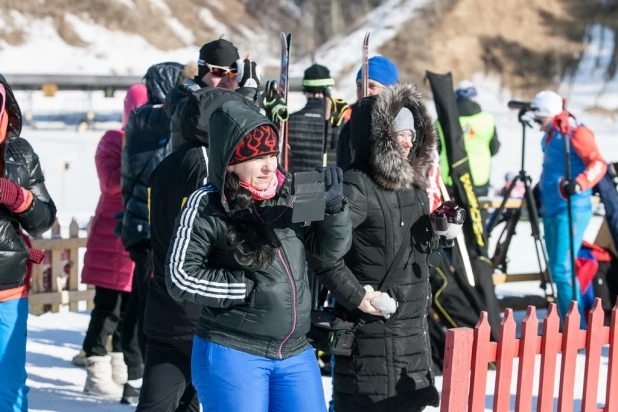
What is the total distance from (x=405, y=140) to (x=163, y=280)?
1.16 metres

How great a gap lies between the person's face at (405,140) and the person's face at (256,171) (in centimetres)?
87

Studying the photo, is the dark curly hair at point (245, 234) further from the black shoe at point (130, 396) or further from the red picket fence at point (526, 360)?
the black shoe at point (130, 396)

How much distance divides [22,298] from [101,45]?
45971mm

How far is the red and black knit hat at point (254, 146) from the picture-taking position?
308 cm

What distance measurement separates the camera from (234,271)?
3.09 meters

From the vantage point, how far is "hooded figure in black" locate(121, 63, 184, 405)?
4.92 meters

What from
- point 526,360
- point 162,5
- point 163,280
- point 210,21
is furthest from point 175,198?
point 210,21

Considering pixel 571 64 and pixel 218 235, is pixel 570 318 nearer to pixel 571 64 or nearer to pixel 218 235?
pixel 218 235

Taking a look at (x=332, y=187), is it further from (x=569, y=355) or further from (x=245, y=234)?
(x=569, y=355)

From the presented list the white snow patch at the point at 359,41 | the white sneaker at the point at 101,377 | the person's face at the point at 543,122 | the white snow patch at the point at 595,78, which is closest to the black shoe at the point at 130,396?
the white sneaker at the point at 101,377

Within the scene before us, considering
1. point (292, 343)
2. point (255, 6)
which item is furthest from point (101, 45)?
point (292, 343)

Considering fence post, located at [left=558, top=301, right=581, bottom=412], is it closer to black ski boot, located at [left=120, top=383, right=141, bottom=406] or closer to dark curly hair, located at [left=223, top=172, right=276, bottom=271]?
dark curly hair, located at [left=223, top=172, right=276, bottom=271]

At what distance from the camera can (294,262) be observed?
10.3ft

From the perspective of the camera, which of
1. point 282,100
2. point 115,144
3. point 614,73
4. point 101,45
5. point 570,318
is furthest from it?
point 101,45
